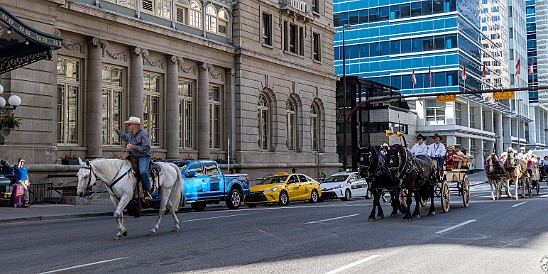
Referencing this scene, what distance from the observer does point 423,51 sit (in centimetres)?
7700

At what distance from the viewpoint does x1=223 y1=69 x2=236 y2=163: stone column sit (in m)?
40.6

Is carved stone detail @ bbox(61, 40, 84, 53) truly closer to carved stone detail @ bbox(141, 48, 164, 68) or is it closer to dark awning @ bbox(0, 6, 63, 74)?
carved stone detail @ bbox(141, 48, 164, 68)

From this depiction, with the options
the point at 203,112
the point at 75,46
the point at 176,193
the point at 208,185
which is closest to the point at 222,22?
the point at 203,112

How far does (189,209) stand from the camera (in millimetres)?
27250

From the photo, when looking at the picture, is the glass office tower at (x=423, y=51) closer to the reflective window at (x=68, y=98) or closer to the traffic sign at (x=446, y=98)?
the traffic sign at (x=446, y=98)

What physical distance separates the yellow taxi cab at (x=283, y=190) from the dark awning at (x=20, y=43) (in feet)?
34.8

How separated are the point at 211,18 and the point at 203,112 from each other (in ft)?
20.2

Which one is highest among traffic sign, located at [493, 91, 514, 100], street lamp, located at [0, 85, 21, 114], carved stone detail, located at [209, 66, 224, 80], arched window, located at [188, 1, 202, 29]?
arched window, located at [188, 1, 202, 29]

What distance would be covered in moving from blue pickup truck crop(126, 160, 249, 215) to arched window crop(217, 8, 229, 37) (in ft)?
50.9

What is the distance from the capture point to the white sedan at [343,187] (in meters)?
33.3

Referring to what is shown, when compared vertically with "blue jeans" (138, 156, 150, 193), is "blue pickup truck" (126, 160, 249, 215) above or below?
below

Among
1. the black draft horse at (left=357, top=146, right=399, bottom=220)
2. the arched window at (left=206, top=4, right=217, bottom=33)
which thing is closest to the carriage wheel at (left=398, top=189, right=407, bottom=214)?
the black draft horse at (left=357, top=146, right=399, bottom=220)

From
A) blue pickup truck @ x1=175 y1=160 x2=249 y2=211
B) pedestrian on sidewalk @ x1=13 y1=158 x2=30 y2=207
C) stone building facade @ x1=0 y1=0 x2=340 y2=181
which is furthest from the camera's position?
stone building facade @ x1=0 y1=0 x2=340 y2=181

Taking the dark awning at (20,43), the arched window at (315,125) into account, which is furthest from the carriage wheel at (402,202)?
the arched window at (315,125)
